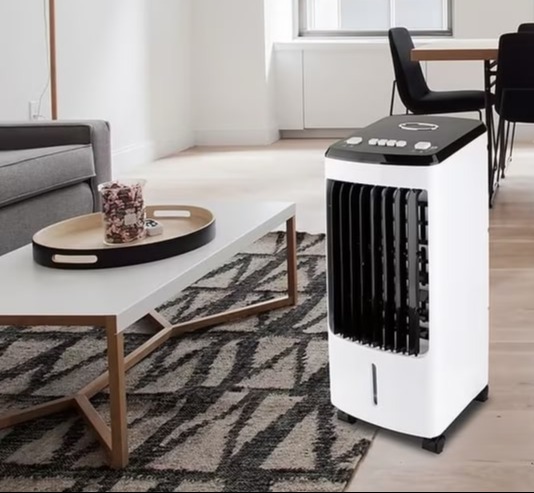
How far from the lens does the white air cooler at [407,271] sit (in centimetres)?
195

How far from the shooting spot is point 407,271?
6.51ft

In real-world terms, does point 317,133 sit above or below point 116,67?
below

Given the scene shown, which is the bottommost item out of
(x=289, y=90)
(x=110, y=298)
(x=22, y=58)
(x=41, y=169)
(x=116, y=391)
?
(x=116, y=391)

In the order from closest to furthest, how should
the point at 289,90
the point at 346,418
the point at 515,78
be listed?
the point at 346,418, the point at 515,78, the point at 289,90

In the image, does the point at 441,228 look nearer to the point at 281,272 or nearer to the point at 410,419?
the point at 410,419

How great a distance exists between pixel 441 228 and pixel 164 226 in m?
0.87

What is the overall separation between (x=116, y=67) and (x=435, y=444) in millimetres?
4537

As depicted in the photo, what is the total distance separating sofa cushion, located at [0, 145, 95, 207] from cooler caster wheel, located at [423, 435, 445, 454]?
5.46 ft

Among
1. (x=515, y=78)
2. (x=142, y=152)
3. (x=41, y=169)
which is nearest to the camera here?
(x=41, y=169)

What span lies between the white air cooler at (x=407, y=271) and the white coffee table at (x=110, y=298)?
0.35m

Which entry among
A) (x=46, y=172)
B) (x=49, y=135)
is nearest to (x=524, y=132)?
(x=49, y=135)

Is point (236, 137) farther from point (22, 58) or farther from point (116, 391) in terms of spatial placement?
point (116, 391)

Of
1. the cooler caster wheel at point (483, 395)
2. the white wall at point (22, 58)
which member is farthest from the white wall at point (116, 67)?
the cooler caster wheel at point (483, 395)

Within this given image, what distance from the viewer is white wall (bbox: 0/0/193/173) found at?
4957 millimetres
